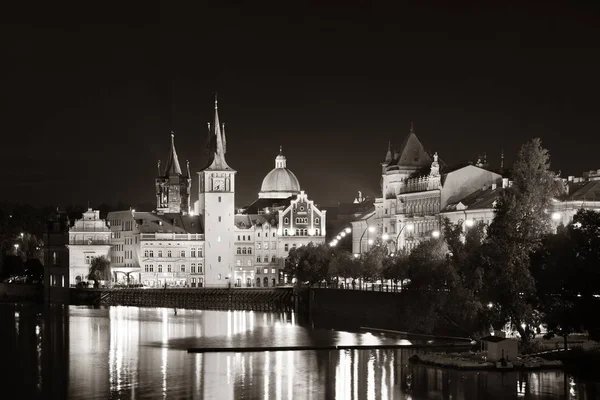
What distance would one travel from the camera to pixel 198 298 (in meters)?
163

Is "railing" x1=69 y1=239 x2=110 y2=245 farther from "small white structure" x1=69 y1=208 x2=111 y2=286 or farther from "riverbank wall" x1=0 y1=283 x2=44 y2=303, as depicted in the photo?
"riverbank wall" x1=0 y1=283 x2=44 y2=303

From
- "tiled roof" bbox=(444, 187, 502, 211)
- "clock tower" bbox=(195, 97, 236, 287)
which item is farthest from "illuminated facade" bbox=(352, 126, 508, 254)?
"clock tower" bbox=(195, 97, 236, 287)

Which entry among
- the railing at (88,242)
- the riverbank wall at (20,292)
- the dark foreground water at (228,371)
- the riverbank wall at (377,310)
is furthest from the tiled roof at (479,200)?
the riverbank wall at (20,292)

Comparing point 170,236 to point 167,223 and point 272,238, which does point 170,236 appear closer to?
point 167,223

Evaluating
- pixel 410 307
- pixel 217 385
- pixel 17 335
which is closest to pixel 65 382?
pixel 217 385

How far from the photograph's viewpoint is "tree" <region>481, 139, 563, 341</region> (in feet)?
275

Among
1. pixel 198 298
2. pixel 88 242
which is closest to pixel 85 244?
pixel 88 242

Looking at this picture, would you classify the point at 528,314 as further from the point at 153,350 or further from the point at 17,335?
the point at 17,335

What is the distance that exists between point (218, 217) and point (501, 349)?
115 m

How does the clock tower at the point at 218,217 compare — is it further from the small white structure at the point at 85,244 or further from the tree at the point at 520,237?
the tree at the point at 520,237

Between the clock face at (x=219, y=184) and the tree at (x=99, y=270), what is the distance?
18043 mm

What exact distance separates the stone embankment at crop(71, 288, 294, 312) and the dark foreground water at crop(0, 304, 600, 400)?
120 feet

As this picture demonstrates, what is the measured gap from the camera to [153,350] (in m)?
93.6

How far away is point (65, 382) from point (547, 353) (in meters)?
27.7
